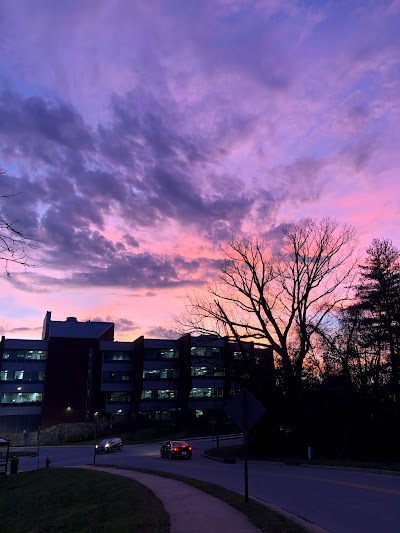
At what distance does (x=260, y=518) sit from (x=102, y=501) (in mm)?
6916

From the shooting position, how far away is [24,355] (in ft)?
252

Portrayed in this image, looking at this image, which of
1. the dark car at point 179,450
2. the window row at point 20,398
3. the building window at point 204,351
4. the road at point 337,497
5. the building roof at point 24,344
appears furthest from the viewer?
the building window at point 204,351

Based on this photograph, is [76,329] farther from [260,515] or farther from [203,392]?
[260,515]

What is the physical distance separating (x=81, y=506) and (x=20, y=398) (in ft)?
218

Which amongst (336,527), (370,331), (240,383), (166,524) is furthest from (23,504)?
(370,331)

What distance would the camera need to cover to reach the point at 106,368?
77.3 metres

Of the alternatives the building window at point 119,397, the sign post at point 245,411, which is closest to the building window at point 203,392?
the building window at point 119,397

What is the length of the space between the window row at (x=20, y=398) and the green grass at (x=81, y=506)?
5416 cm

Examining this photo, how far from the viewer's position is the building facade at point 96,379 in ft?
240

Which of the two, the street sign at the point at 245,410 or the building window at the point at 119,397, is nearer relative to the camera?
the street sign at the point at 245,410

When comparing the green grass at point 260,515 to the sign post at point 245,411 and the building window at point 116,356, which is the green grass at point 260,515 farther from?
the building window at point 116,356

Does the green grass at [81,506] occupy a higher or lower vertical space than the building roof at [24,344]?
lower

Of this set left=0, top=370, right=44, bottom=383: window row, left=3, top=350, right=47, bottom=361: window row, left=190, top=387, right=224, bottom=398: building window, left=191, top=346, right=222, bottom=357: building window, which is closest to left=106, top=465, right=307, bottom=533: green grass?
left=190, top=387, right=224, bottom=398: building window

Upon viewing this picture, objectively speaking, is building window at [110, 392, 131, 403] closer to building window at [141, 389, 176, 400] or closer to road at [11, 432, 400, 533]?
building window at [141, 389, 176, 400]
